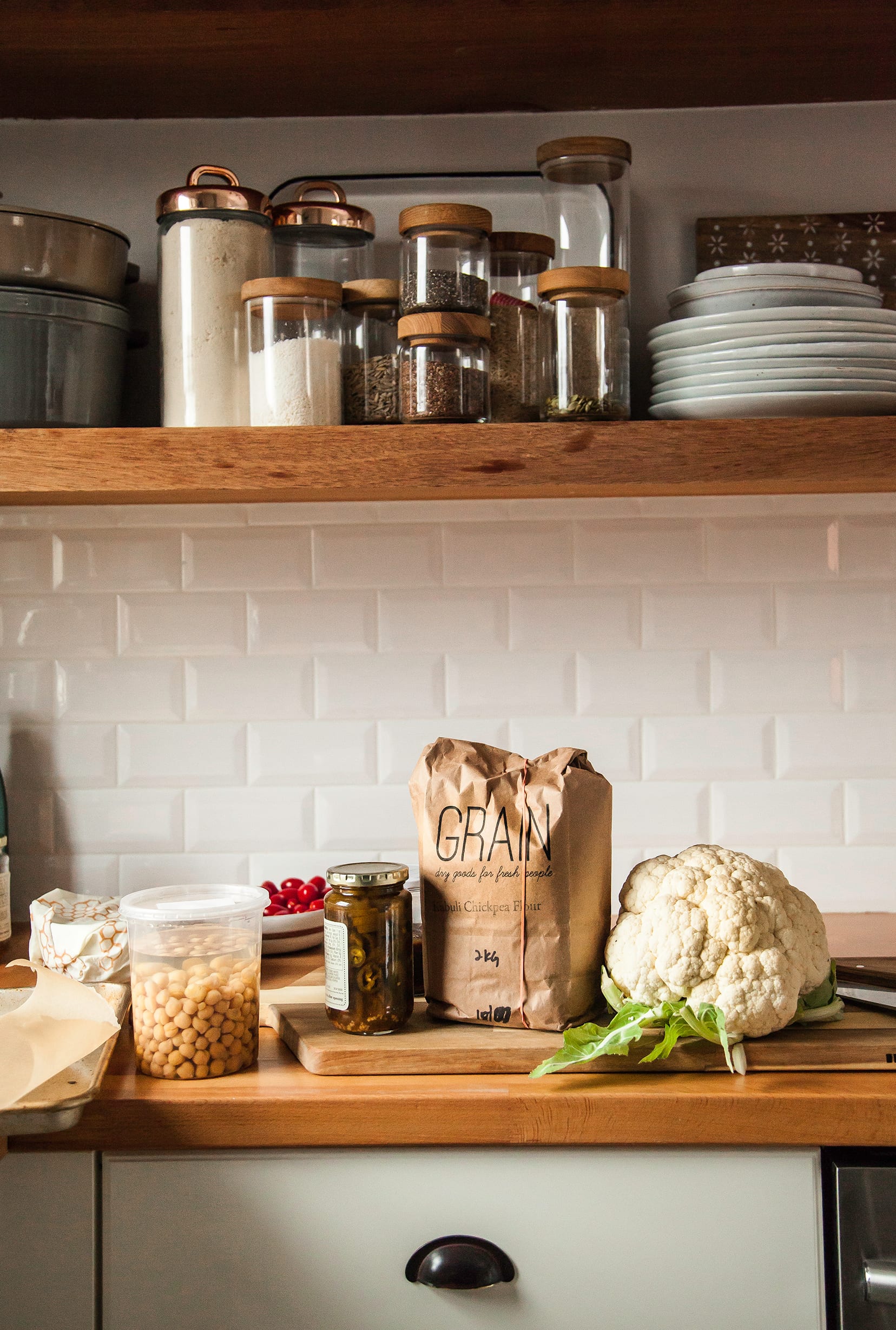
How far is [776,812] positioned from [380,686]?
0.61m

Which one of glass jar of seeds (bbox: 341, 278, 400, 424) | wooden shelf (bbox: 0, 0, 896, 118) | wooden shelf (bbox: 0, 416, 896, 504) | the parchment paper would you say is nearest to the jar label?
the parchment paper

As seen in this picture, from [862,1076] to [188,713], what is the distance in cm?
103

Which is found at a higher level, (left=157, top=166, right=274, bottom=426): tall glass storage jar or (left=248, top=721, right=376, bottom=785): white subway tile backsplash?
(left=157, top=166, right=274, bottom=426): tall glass storage jar

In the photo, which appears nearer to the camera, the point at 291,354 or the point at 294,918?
the point at 291,354

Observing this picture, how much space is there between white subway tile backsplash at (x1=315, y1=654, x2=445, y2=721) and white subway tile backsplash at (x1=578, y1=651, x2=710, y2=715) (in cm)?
22

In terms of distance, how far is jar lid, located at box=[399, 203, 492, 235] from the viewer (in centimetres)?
131

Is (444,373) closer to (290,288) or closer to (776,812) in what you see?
(290,288)

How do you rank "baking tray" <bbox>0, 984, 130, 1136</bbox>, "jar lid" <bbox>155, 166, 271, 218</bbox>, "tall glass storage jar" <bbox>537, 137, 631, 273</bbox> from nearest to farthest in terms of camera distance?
"baking tray" <bbox>0, 984, 130, 1136</bbox>
"jar lid" <bbox>155, 166, 271, 218</bbox>
"tall glass storage jar" <bbox>537, 137, 631, 273</bbox>

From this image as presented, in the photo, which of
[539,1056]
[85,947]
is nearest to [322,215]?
[85,947]

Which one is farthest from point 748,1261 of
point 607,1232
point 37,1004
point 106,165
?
point 106,165

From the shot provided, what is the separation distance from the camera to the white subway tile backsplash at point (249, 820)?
1650 mm

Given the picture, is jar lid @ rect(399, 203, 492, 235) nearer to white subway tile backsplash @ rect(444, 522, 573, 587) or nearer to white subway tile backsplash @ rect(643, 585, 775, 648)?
white subway tile backsplash @ rect(444, 522, 573, 587)

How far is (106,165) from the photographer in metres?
1.64

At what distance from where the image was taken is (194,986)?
107cm
